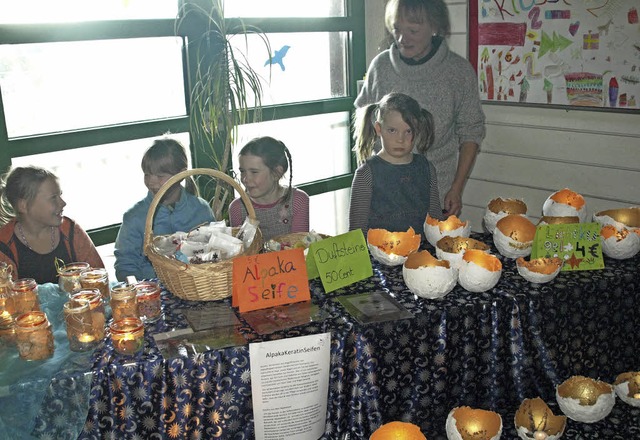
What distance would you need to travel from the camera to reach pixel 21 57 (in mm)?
2785

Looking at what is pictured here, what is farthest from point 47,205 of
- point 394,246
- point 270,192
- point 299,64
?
point 299,64

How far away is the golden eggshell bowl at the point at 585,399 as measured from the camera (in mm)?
1741

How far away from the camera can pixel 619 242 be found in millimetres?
1919

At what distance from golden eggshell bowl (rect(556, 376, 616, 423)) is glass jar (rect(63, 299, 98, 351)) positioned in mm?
1152

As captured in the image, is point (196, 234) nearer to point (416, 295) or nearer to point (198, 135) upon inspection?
point (416, 295)

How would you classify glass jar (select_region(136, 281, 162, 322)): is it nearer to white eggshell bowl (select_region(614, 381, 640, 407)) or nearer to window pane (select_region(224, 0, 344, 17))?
white eggshell bowl (select_region(614, 381, 640, 407))

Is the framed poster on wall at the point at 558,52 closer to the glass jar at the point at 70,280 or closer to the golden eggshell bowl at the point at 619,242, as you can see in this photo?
the golden eggshell bowl at the point at 619,242

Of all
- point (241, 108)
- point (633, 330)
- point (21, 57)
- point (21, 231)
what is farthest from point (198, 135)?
point (633, 330)

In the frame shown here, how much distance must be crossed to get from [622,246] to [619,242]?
0.02 meters

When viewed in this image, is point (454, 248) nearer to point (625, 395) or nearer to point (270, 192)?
point (625, 395)

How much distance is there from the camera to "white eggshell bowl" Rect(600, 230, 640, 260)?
1917 millimetres

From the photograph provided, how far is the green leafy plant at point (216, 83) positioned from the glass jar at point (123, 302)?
1.54m

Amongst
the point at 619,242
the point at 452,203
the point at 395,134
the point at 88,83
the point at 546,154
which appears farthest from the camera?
the point at 546,154

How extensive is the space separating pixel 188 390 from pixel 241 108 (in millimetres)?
1858
